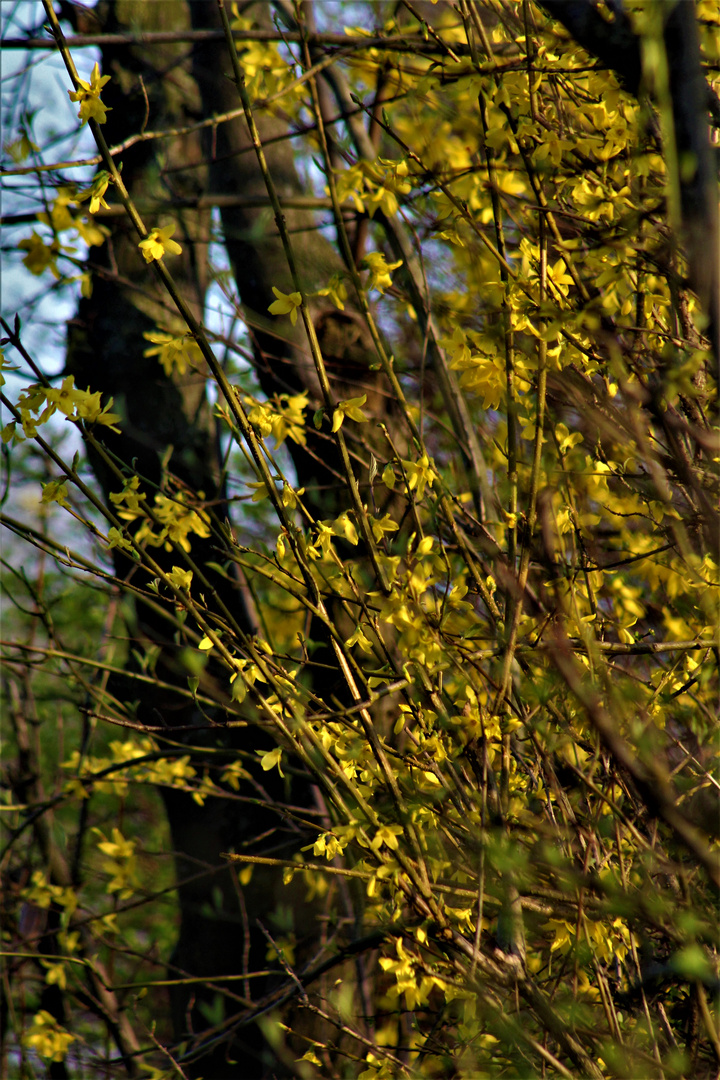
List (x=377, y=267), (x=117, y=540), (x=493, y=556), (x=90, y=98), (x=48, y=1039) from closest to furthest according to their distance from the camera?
(x=493, y=556), (x=90, y=98), (x=117, y=540), (x=377, y=267), (x=48, y=1039)

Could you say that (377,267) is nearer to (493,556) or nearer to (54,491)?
(54,491)

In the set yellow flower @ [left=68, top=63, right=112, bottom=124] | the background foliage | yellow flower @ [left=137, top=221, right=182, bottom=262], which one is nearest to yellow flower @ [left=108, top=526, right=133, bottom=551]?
the background foliage

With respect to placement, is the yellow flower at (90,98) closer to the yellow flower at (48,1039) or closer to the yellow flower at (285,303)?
the yellow flower at (285,303)

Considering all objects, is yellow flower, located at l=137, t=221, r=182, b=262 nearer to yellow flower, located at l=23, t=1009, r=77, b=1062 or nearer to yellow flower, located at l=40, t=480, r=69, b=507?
yellow flower, located at l=40, t=480, r=69, b=507

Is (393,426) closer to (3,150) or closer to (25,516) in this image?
(3,150)

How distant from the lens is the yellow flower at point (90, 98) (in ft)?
4.74

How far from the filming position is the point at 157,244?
60.8 inches

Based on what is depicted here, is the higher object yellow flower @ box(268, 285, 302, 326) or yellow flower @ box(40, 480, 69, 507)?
yellow flower @ box(268, 285, 302, 326)

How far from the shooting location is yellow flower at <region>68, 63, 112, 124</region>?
1.45 m

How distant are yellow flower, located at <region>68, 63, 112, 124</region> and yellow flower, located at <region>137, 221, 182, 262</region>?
0.21m

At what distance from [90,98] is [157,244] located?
28 centimetres

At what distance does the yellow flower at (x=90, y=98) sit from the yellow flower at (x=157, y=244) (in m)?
0.21

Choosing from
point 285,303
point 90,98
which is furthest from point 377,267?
point 90,98

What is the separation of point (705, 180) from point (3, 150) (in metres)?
2.46
